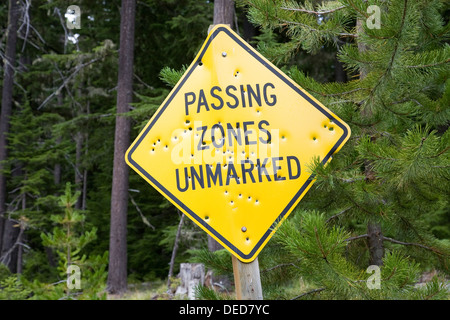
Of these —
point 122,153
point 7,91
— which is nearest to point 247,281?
point 122,153

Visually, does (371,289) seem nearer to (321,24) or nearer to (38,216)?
(321,24)

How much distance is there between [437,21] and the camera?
11.8 ft

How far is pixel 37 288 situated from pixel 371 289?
17.2 feet

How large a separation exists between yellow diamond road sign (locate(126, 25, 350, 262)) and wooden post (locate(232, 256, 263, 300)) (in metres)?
0.05

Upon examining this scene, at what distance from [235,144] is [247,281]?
0.77 m

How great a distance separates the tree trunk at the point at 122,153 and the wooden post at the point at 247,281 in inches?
448

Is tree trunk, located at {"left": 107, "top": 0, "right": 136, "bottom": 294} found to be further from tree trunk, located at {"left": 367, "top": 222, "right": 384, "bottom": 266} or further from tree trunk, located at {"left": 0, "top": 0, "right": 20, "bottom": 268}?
tree trunk, located at {"left": 367, "top": 222, "right": 384, "bottom": 266}

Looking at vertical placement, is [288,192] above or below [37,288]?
above

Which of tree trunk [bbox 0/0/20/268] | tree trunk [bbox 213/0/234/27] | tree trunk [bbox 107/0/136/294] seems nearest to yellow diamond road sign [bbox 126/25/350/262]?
tree trunk [bbox 213/0/234/27]

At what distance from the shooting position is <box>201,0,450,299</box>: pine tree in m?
2.43

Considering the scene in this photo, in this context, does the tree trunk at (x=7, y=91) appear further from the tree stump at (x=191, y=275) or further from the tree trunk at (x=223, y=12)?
the tree trunk at (x=223, y=12)
